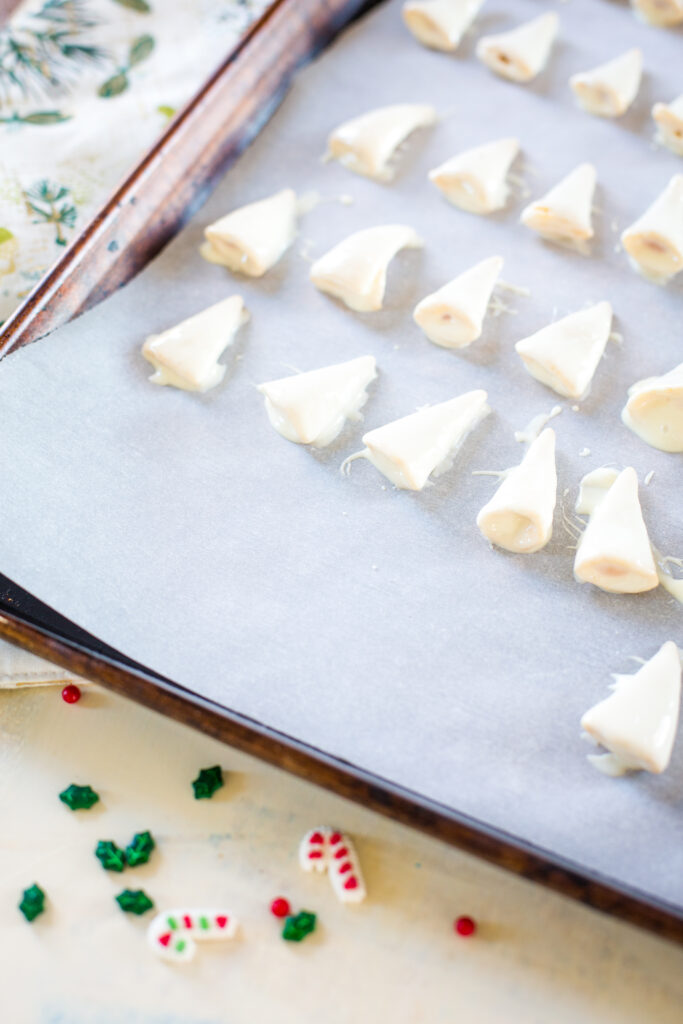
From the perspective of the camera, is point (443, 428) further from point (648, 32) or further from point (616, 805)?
point (648, 32)

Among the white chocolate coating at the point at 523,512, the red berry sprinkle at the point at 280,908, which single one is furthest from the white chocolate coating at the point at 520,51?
the red berry sprinkle at the point at 280,908

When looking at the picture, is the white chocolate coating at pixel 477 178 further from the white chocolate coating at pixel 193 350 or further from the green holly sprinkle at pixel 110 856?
the green holly sprinkle at pixel 110 856

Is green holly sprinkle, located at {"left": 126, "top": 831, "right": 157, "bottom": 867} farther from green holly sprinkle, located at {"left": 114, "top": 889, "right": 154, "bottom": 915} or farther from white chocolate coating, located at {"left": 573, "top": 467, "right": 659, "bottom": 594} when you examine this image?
white chocolate coating, located at {"left": 573, "top": 467, "right": 659, "bottom": 594}

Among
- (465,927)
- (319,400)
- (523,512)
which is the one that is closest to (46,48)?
(319,400)

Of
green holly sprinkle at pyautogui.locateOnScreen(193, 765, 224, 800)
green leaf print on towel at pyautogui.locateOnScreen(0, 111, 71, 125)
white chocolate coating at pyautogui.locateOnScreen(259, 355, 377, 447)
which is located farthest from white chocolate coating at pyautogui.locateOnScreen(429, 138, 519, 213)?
green holly sprinkle at pyautogui.locateOnScreen(193, 765, 224, 800)

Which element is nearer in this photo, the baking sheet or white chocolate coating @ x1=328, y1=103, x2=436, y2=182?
the baking sheet

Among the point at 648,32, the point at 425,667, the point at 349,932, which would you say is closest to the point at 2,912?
the point at 349,932

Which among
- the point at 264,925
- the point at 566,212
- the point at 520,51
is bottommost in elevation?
the point at 264,925

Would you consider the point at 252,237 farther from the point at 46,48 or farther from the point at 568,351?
the point at 46,48
